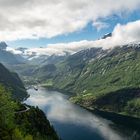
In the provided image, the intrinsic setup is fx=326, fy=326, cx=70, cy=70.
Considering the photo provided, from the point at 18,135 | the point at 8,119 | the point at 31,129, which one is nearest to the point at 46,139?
the point at 31,129

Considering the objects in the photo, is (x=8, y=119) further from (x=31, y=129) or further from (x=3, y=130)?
(x=31, y=129)

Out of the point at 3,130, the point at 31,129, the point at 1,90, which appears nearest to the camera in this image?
the point at 3,130

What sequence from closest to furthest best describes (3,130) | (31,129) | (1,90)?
(3,130) → (1,90) → (31,129)

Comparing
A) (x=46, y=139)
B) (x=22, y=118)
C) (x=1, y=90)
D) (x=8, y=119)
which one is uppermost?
(x=1, y=90)

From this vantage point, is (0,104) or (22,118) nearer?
(0,104)

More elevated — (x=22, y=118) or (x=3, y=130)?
(x=3, y=130)

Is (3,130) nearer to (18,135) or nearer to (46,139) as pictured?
(18,135)

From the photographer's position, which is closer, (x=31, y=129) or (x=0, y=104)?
(x=0, y=104)

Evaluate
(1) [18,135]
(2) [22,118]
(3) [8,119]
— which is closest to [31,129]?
(2) [22,118]

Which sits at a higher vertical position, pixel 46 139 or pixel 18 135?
pixel 18 135
